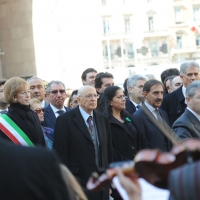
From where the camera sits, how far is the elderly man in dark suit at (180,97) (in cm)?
1066

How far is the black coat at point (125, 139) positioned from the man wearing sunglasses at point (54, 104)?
101cm

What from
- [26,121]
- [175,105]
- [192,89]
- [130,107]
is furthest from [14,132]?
[175,105]

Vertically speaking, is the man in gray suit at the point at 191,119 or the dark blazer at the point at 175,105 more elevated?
the man in gray suit at the point at 191,119

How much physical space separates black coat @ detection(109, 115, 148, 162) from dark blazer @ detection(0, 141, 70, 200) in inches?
236

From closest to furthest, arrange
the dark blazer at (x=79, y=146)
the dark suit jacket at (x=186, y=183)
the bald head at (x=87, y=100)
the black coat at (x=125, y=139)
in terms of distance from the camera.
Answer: the dark suit jacket at (x=186, y=183)
the dark blazer at (x=79, y=146)
the bald head at (x=87, y=100)
the black coat at (x=125, y=139)

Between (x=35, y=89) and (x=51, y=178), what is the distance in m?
8.03

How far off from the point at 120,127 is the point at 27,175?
6.23 metres

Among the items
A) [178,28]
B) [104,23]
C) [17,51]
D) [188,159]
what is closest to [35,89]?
[188,159]

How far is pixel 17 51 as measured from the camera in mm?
23078

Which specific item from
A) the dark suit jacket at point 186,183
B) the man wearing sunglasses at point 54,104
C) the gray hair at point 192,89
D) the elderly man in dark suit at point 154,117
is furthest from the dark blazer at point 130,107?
the dark suit jacket at point 186,183

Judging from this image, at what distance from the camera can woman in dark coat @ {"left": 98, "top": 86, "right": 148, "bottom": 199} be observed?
9289mm

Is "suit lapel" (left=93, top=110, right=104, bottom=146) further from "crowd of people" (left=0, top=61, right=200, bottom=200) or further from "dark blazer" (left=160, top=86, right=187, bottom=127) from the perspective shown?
"dark blazer" (left=160, top=86, right=187, bottom=127)

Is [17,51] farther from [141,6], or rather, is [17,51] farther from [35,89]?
[141,6]

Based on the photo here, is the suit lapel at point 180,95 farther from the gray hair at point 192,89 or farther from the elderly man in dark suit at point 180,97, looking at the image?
the gray hair at point 192,89
